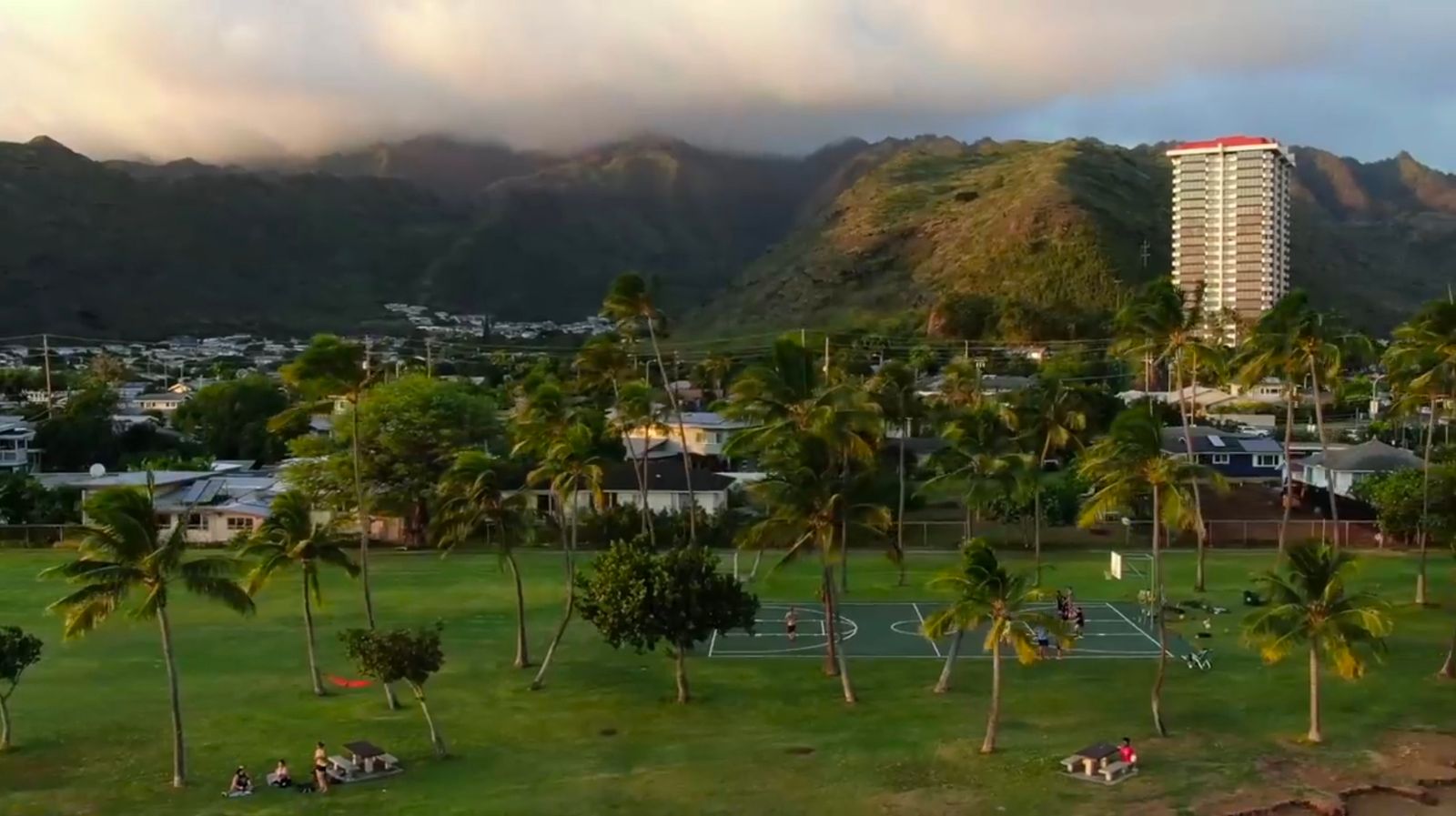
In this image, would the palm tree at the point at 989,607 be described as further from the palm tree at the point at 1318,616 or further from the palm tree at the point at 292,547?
the palm tree at the point at 292,547

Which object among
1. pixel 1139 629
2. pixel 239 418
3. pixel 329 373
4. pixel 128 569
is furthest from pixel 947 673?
pixel 239 418

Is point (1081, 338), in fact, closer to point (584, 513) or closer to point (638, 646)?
point (584, 513)

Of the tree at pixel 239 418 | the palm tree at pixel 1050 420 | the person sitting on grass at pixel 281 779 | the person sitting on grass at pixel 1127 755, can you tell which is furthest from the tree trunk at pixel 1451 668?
the tree at pixel 239 418

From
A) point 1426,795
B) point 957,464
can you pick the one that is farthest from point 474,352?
point 1426,795

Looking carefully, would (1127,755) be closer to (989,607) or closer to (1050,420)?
(989,607)

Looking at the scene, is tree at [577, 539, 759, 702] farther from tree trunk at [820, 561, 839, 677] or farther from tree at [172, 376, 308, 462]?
tree at [172, 376, 308, 462]

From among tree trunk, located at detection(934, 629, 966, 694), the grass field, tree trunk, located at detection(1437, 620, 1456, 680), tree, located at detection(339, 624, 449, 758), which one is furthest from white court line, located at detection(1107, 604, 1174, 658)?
tree, located at detection(339, 624, 449, 758)
